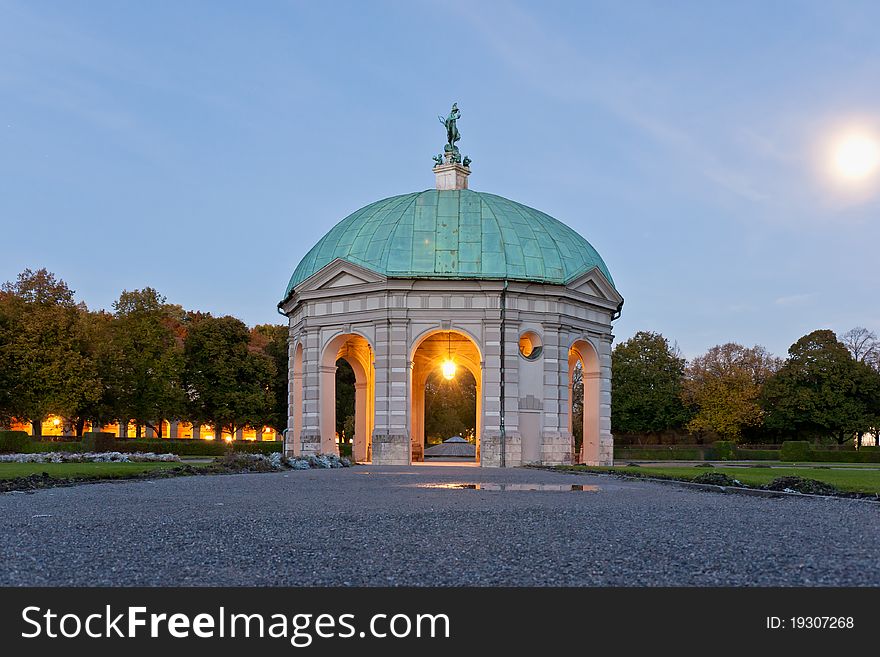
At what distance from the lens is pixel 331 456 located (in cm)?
3847

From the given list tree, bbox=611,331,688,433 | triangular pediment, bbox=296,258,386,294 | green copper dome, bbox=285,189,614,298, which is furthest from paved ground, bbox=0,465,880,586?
tree, bbox=611,331,688,433

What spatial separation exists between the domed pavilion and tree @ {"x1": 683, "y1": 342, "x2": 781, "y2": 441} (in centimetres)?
2883

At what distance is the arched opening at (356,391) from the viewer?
42.5 metres

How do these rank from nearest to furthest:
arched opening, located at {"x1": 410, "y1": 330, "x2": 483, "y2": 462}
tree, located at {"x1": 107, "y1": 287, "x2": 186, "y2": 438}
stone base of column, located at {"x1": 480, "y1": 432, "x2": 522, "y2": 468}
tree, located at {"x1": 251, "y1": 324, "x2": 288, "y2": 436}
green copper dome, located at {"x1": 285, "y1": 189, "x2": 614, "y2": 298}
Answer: stone base of column, located at {"x1": 480, "y1": 432, "x2": 522, "y2": 468}, green copper dome, located at {"x1": 285, "y1": 189, "x2": 614, "y2": 298}, arched opening, located at {"x1": 410, "y1": 330, "x2": 483, "y2": 462}, tree, located at {"x1": 107, "y1": 287, "x2": 186, "y2": 438}, tree, located at {"x1": 251, "y1": 324, "x2": 288, "y2": 436}

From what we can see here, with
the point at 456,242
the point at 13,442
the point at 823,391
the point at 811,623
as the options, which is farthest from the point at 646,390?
the point at 811,623

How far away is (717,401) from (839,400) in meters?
8.63

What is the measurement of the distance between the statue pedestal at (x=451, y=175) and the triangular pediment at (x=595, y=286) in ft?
26.6

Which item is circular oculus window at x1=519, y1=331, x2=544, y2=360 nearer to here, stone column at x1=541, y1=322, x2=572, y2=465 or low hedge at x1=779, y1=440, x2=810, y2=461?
stone column at x1=541, y1=322, x2=572, y2=465

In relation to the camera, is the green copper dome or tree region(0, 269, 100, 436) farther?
tree region(0, 269, 100, 436)

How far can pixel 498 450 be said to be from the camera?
127 ft

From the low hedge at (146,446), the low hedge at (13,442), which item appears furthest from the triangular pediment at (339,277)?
the low hedge at (13,442)

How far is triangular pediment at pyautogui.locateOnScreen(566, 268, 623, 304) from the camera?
137ft

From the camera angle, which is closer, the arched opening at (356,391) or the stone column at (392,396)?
the stone column at (392,396)

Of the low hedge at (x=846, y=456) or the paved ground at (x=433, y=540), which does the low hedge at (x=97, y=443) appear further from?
the low hedge at (x=846, y=456)
